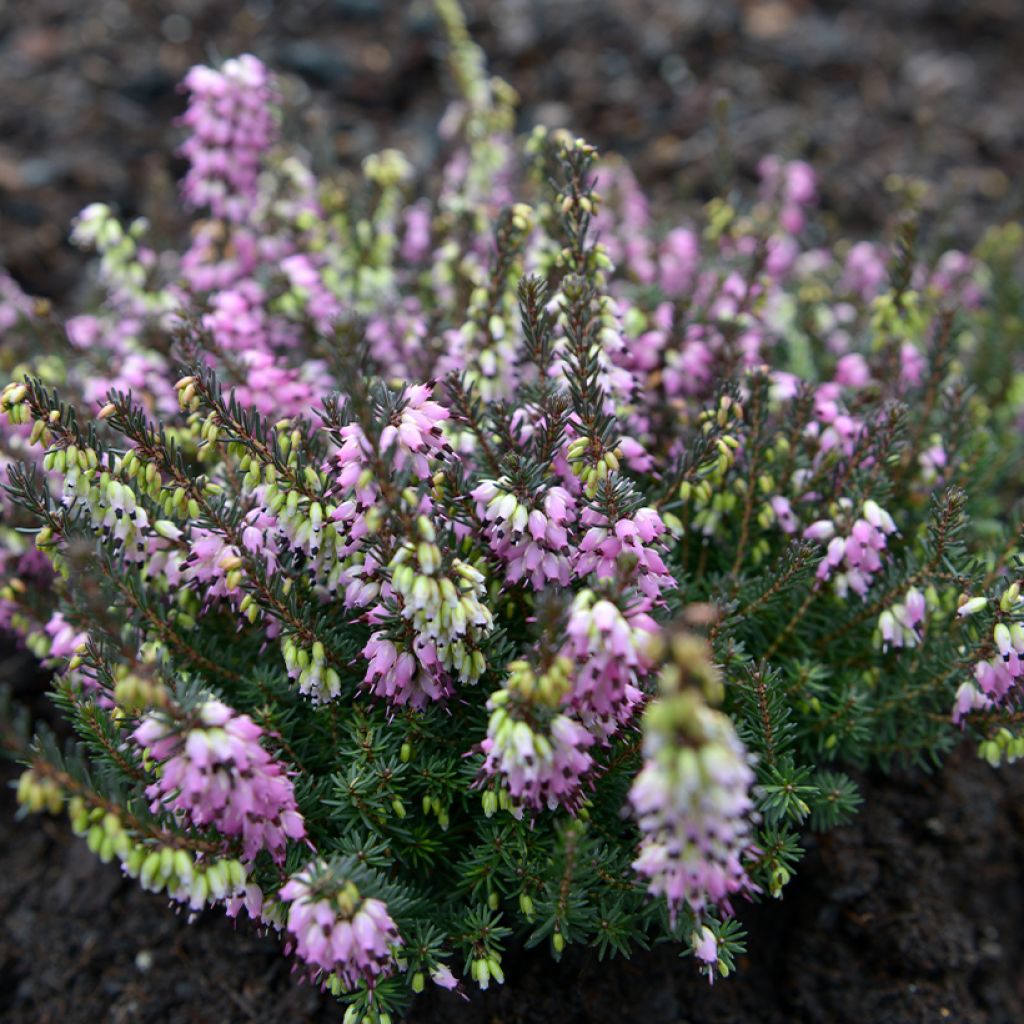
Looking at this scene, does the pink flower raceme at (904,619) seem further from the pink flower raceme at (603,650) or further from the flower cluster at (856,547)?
the pink flower raceme at (603,650)

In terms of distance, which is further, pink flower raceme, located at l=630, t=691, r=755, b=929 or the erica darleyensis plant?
the erica darleyensis plant

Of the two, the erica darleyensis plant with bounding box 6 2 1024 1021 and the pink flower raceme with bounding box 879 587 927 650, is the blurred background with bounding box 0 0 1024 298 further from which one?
the pink flower raceme with bounding box 879 587 927 650

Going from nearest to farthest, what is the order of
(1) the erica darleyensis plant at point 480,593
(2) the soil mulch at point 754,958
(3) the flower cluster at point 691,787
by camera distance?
(3) the flower cluster at point 691,787 → (1) the erica darleyensis plant at point 480,593 → (2) the soil mulch at point 754,958

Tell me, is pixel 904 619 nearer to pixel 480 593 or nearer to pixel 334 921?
pixel 480 593

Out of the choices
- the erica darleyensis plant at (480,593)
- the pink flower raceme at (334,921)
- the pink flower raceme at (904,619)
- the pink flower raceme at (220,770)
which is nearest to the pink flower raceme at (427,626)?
the erica darleyensis plant at (480,593)

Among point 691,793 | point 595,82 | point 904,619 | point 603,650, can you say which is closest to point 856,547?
point 904,619

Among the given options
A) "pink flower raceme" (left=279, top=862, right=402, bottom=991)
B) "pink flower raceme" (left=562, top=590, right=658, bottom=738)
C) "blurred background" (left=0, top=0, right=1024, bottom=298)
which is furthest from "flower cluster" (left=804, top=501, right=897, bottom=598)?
"blurred background" (left=0, top=0, right=1024, bottom=298)
